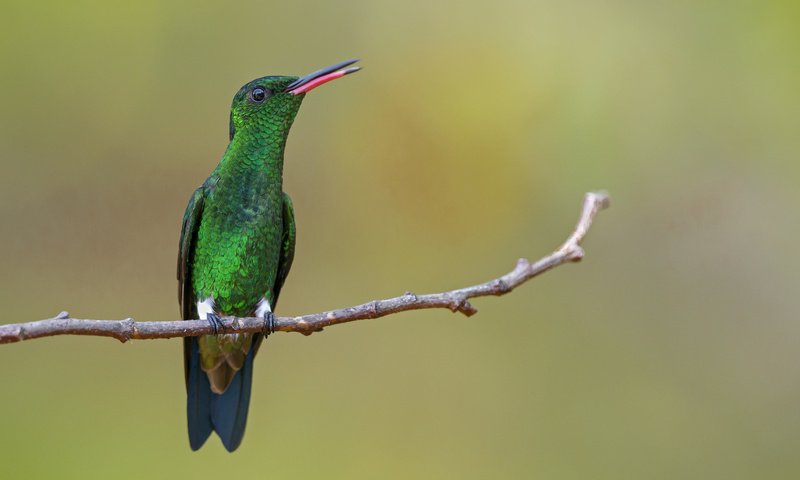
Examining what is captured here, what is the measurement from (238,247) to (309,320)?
50cm

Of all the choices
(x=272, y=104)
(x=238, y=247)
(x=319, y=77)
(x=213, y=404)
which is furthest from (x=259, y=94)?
(x=213, y=404)

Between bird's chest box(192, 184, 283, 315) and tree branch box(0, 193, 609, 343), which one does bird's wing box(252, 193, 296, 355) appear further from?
tree branch box(0, 193, 609, 343)

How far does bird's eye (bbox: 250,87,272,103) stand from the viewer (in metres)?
1.77

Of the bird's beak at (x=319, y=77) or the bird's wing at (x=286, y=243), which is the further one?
the bird's wing at (x=286, y=243)

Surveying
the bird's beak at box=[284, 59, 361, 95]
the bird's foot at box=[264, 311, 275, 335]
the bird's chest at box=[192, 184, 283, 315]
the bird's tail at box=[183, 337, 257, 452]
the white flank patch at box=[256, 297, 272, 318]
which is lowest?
the bird's tail at box=[183, 337, 257, 452]

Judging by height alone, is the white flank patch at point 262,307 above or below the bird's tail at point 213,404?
above

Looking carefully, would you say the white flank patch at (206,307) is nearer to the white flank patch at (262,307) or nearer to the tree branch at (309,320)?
the white flank patch at (262,307)

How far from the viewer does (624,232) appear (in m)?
4.11

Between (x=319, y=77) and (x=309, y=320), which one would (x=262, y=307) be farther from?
(x=319, y=77)

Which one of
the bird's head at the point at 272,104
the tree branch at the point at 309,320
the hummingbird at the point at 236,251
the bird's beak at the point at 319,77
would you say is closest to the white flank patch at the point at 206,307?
the hummingbird at the point at 236,251

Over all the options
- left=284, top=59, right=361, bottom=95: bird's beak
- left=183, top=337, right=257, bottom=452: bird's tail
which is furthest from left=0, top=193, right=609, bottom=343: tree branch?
left=284, top=59, right=361, bottom=95: bird's beak

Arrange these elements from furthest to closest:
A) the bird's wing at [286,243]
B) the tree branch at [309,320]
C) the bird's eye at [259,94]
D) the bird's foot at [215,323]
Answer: the bird's wing at [286,243] → the bird's eye at [259,94] → the bird's foot at [215,323] → the tree branch at [309,320]

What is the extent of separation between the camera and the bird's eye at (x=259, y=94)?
1766 mm

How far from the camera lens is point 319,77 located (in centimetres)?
154
